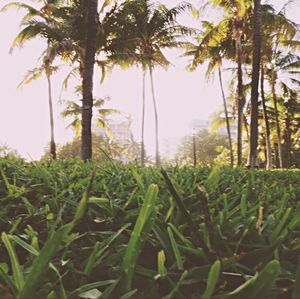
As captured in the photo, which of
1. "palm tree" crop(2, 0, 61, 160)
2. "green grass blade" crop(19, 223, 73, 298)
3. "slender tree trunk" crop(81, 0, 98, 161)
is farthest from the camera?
"palm tree" crop(2, 0, 61, 160)

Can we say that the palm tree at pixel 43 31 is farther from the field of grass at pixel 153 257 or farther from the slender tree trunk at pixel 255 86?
the field of grass at pixel 153 257

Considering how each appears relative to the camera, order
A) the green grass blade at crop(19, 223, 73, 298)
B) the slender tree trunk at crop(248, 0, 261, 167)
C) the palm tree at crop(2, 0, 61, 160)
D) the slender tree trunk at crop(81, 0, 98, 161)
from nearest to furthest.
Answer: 1. the green grass blade at crop(19, 223, 73, 298)
2. the slender tree trunk at crop(81, 0, 98, 161)
3. the slender tree trunk at crop(248, 0, 261, 167)
4. the palm tree at crop(2, 0, 61, 160)

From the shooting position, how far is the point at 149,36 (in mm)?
25234

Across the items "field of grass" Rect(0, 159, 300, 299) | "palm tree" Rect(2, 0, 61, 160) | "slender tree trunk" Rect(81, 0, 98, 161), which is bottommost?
"field of grass" Rect(0, 159, 300, 299)

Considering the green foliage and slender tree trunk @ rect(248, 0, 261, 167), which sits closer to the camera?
slender tree trunk @ rect(248, 0, 261, 167)

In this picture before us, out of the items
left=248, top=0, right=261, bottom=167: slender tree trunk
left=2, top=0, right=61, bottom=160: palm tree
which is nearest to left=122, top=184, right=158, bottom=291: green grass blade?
left=248, top=0, right=261, bottom=167: slender tree trunk

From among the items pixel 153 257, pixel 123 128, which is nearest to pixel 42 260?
pixel 153 257

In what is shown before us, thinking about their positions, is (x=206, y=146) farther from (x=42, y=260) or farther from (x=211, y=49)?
(x=42, y=260)

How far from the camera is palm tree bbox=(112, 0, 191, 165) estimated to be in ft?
67.2

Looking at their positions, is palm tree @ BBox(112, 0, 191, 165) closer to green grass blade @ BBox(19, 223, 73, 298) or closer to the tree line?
the tree line

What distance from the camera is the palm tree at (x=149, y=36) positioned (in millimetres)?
20487

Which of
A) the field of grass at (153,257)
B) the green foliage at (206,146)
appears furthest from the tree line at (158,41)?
the green foliage at (206,146)

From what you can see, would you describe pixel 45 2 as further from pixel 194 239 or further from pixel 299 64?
pixel 194 239

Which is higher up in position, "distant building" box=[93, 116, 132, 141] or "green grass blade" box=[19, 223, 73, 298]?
"distant building" box=[93, 116, 132, 141]
